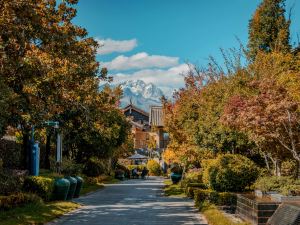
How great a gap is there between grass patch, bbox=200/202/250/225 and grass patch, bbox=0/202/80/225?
4640 millimetres

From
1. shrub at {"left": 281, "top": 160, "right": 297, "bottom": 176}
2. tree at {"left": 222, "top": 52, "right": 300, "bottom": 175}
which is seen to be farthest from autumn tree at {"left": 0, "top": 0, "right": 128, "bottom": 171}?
shrub at {"left": 281, "top": 160, "right": 297, "bottom": 176}

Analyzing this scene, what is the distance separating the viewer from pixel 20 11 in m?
14.0

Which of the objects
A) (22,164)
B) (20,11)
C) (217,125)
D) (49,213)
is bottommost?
(49,213)

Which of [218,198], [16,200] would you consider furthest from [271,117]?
[16,200]

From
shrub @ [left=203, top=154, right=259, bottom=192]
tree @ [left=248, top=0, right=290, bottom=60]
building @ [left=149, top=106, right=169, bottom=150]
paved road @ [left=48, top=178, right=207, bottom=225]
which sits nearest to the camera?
paved road @ [left=48, top=178, right=207, bottom=225]

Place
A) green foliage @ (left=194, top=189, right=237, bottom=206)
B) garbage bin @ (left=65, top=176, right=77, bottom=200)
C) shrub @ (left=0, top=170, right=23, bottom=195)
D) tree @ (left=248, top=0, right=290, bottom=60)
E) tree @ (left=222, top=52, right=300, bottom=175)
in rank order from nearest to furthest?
tree @ (left=222, top=52, right=300, bottom=175)
shrub @ (left=0, top=170, right=23, bottom=195)
green foliage @ (left=194, top=189, right=237, bottom=206)
garbage bin @ (left=65, top=176, right=77, bottom=200)
tree @ (left=248, top=0, right=290, bottom=60)

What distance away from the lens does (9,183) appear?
17672mm

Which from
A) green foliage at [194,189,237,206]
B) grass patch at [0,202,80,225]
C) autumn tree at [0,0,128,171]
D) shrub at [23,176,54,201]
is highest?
autumn tree at [0,0,128,171]

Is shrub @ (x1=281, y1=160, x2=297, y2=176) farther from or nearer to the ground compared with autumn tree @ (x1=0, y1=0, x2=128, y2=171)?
nearer to the ground

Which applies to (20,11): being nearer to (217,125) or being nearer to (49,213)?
(49,213)

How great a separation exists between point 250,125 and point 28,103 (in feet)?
24.1

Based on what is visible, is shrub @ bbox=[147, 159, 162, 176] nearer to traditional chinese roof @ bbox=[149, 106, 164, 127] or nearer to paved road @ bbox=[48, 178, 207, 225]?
traditional chinese roof @ bbox=[149, 106, 164, 127]

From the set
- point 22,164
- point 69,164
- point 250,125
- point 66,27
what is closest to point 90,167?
point 69,164

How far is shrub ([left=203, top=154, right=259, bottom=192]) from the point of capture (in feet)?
63.9
